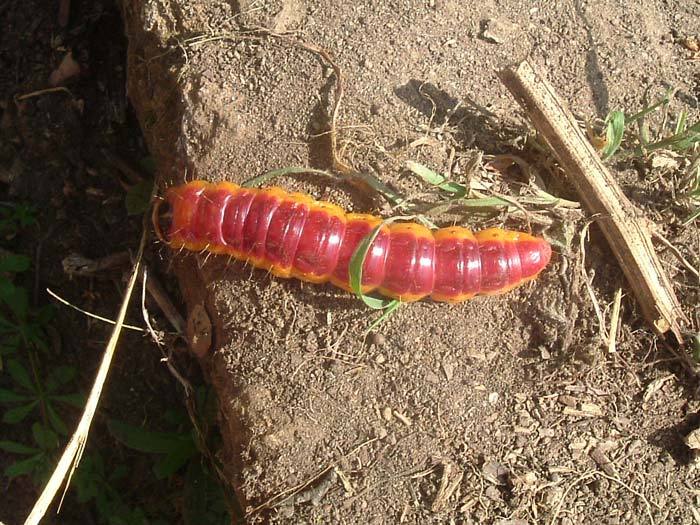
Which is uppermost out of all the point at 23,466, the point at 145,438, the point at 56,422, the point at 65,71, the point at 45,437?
the point at 65,71

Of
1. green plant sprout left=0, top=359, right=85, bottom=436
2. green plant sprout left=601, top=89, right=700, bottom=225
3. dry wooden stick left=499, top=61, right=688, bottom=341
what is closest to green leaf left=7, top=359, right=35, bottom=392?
green plant sprout left=0, top=359, right=85, bottom=436

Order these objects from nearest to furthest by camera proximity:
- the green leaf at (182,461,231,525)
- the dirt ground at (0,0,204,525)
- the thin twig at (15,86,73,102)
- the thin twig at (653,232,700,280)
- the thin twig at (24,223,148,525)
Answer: the thin twig at (24,223,148,525), the thin twig at (653,232,700,280), the green leaf at (182,461,231,525), the dirt ground at (0,0,204,525), the thin twig at (15,86,73,102)

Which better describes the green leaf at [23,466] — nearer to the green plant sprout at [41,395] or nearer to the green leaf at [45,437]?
the green leaf at [45,437]

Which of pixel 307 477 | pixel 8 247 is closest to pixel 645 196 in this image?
pixel 307 477

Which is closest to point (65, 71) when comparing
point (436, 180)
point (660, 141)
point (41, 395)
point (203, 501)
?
point (41, 395)

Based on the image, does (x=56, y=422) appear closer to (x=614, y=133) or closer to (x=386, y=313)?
(x=386, y=313)

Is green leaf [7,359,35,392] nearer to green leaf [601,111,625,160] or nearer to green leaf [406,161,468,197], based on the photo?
green leaf [406,161,468,197]
